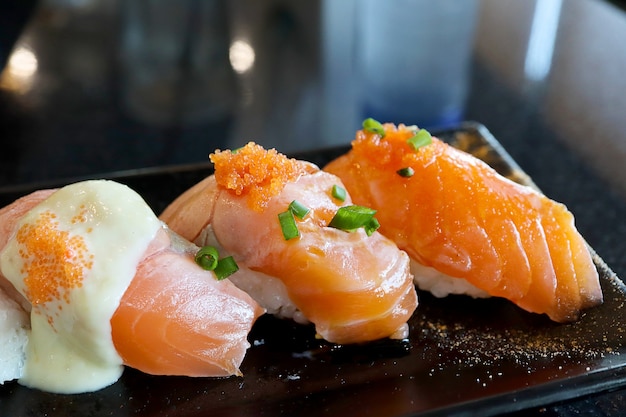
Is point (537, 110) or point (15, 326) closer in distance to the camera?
point (15, 326)

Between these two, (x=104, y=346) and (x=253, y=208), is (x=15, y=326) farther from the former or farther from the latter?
(x=253, y=208)

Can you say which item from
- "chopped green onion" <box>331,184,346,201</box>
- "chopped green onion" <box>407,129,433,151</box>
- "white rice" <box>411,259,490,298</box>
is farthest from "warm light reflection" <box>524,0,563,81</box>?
"chopped green onion" <box>331,184,346,201</box>

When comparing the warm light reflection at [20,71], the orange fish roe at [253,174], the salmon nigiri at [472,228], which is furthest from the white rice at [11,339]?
the warm light reflection at [20,71]

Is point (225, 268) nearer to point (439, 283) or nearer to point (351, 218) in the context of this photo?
point (351, 218)

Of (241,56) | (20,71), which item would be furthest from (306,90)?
(20,71)

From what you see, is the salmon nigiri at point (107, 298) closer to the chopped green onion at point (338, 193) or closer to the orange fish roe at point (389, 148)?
the chopped green onion at point (338, 193)

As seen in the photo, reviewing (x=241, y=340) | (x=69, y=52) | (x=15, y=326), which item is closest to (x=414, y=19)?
(x=69, y=52)

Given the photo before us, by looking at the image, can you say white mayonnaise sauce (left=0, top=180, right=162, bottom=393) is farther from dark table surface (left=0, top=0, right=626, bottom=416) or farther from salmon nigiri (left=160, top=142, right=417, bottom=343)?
dark table surface (left=0, top=0, right=626, bottom=416)

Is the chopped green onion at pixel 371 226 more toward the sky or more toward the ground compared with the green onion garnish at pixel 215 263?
more toward the sky
